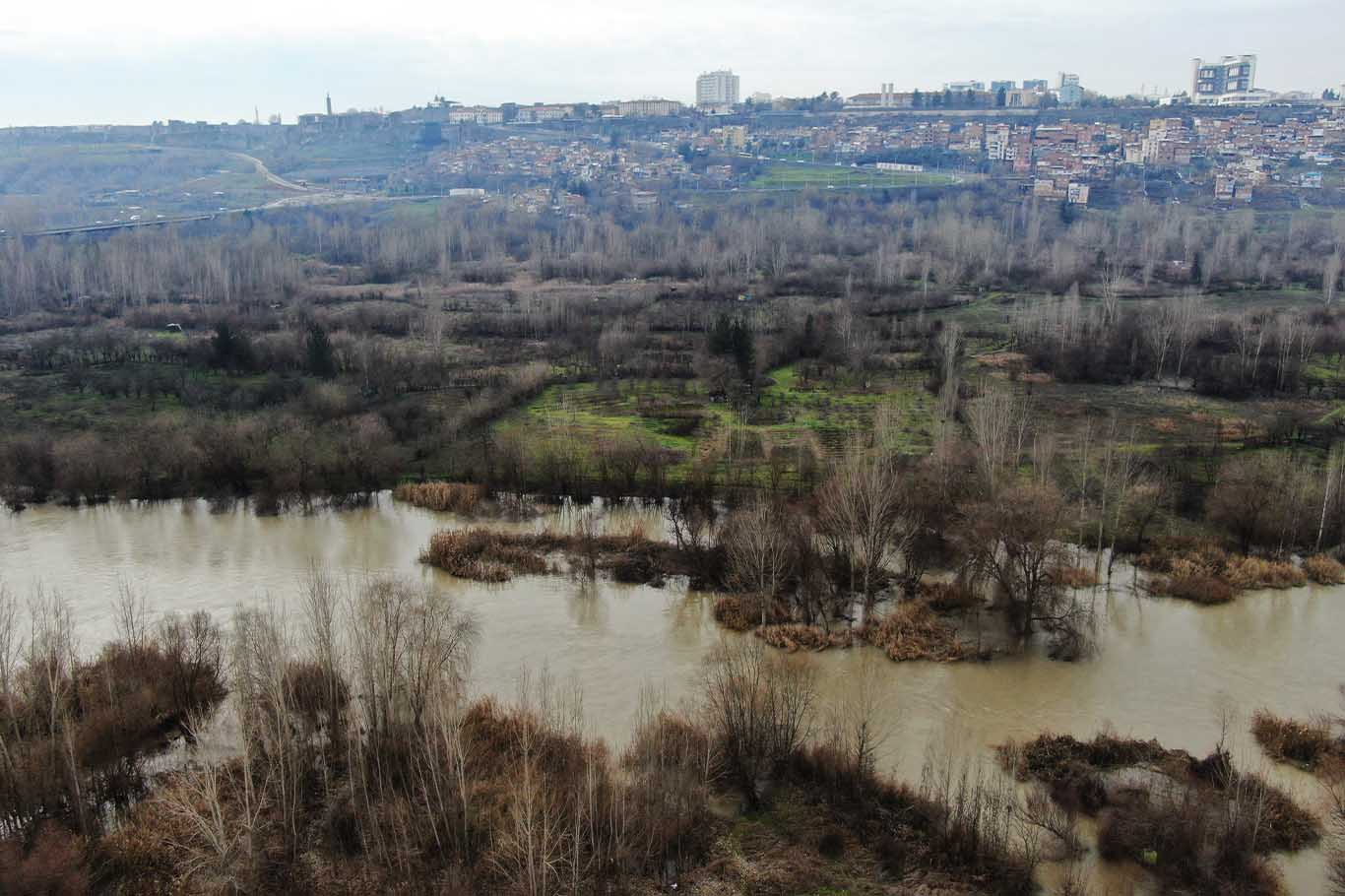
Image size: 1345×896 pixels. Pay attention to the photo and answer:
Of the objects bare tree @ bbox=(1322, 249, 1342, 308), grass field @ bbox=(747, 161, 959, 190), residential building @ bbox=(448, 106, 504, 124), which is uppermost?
residential building @ bbox=(448, 106, 504, 124)

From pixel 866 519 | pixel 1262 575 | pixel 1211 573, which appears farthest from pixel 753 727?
pixel 1262 575

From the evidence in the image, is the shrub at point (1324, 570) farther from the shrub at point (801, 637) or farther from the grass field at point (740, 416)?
the shrub at point (801, 637)

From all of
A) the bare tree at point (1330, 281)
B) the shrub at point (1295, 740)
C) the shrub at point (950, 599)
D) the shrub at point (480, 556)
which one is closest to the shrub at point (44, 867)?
the shrub at point (480, 556)

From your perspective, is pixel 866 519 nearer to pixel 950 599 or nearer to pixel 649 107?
pixel 950 599

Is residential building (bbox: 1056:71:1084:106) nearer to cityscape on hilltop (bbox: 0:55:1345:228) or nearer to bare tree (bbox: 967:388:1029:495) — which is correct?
cityscape on hilltop (bbox: 0:55:1345:228)

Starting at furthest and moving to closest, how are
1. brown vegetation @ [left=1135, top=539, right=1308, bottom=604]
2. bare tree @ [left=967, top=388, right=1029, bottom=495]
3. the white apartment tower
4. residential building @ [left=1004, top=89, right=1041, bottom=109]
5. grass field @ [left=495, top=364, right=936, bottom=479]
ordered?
the white apartment tower < residential building @ [left=1004, top=89, right=1041, bottom=109] < grass field @ [left=495, top=364, right=936, bottom=479] < bare tree @ [left=967, top=388, right=1029, bottom=495] < brown vegetation @ [left=1135, top=539, right=1308, bottom=604]

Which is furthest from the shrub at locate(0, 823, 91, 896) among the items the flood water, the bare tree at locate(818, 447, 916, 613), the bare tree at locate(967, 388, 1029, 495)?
the bare tree at locate(967, 388, 1029, 495)

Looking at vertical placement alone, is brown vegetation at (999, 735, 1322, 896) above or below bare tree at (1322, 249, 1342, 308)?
below
